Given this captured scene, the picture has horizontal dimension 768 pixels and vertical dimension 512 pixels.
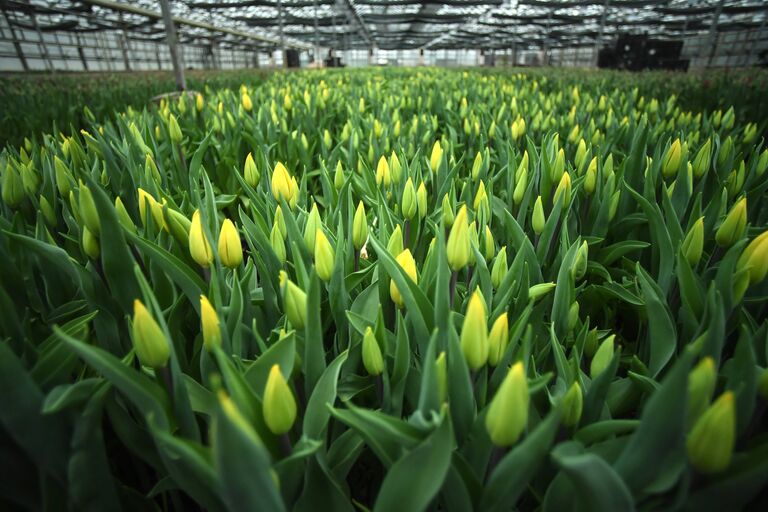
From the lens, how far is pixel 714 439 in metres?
0.31

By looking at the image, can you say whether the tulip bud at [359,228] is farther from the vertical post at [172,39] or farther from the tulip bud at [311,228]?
the vertical post at [172,39]

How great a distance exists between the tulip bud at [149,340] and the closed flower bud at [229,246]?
0.21 metres

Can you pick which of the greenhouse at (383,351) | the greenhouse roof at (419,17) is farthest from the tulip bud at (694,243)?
the greenhouse roof at (419,17)

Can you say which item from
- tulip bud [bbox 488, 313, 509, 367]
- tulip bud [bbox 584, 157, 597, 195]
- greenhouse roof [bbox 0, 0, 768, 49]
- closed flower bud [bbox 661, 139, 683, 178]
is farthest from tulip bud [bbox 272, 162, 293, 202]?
greenhouse roof [bbox 0, 0, 768, 49]

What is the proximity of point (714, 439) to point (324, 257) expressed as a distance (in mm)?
448

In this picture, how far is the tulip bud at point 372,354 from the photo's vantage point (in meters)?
0.46

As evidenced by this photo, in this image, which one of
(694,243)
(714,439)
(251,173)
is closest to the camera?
(714,439)

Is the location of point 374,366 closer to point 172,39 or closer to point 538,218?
point 538,218

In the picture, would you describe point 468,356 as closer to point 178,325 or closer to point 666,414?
point 666,414

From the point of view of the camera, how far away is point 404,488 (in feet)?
1.13

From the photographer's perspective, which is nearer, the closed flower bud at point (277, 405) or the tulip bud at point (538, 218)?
the closed flower bud at point (277, 405)

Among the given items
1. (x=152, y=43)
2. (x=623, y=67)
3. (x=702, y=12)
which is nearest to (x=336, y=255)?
(x=623, y=67)

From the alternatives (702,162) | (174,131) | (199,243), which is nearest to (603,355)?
(199,243)

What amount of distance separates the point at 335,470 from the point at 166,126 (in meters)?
1.51
